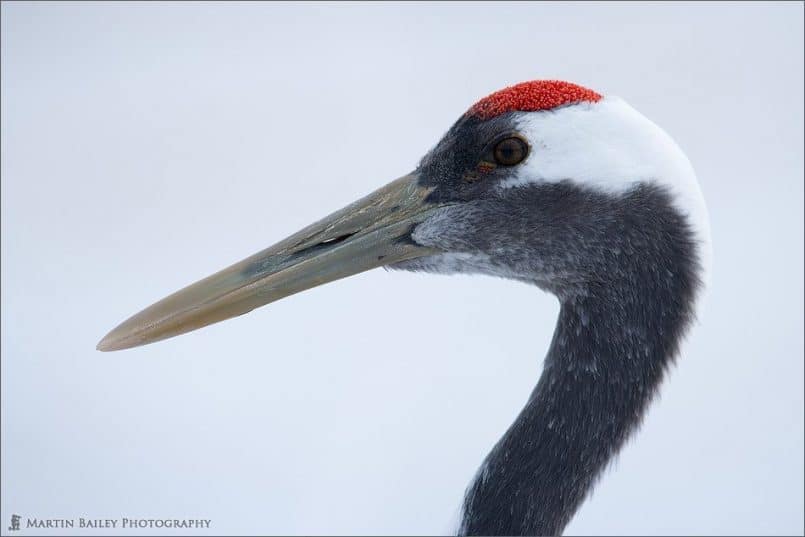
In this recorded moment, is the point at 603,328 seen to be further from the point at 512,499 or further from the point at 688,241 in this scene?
the point at 512,499

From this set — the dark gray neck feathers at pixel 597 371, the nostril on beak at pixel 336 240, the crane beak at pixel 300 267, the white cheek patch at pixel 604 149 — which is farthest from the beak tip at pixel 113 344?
the white cheek patch at pixel 604 149

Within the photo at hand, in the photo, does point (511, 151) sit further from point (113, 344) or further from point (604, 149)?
point (113, 344)

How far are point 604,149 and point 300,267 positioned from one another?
0.61m

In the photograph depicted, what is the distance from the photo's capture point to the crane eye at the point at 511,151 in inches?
60.7

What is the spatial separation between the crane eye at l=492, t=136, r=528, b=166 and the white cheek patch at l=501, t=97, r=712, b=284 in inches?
0.7

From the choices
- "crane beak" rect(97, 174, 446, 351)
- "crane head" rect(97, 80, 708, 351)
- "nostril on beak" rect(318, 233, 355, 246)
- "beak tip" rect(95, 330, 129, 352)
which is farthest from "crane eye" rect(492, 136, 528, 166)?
"beak tip" rect(95, 330, 129, 352)

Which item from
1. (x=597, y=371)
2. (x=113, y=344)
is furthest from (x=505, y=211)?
(x=113, y=344)

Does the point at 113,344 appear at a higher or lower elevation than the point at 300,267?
lower

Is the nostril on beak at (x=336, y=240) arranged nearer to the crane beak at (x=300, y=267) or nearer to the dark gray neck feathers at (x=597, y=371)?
the crane beak at (x=300, y=267)

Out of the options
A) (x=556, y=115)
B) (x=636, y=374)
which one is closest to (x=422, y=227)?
(x=556, y=115)

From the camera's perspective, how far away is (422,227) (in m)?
1.64

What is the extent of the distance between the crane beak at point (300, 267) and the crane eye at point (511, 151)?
16cm

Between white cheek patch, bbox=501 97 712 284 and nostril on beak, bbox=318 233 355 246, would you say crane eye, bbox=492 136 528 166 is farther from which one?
nostril on beak, bbox=318 233 355 246

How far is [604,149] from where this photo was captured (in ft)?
4.96
